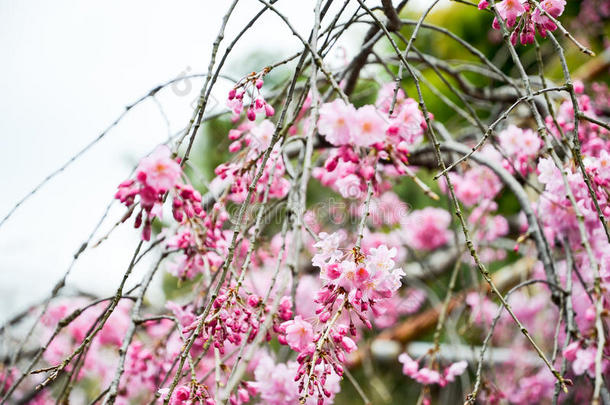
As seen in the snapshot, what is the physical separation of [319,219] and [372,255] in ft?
6.12

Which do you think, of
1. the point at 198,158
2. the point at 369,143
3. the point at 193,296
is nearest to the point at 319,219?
the point at 193,296

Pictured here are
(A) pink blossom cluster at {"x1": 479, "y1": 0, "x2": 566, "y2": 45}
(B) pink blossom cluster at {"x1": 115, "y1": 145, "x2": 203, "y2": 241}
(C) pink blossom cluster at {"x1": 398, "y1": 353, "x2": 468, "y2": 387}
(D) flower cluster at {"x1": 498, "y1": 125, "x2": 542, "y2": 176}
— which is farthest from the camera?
(D) flower cluster at {"x1": 498, "y1": 125, "x2": 542, "y2": 176}

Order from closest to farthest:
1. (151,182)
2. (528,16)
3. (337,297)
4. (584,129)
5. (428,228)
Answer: (151,182) < (337,297) < (528,16) < (584,129) < (428,228)

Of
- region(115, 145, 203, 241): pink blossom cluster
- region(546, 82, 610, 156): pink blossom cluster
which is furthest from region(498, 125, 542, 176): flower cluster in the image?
region(115, 145, 203, 241): pink blossom cluster

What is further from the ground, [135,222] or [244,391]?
[135,222]

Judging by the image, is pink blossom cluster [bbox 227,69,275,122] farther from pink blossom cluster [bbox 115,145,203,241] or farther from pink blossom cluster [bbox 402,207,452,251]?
pink blossom cluster [bbox 402,207,452,251]

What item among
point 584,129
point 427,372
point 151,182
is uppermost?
point 584,129

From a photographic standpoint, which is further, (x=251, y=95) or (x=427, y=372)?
(x=427, y=372)

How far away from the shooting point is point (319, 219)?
2.73 meters

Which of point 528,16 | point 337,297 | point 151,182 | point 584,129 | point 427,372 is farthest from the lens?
point 584,129

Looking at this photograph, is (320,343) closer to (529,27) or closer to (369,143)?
(369,143)

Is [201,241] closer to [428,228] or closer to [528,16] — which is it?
[528,16]

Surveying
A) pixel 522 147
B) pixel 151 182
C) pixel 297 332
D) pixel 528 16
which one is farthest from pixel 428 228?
pixel 151 182

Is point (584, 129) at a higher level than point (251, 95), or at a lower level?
higher
